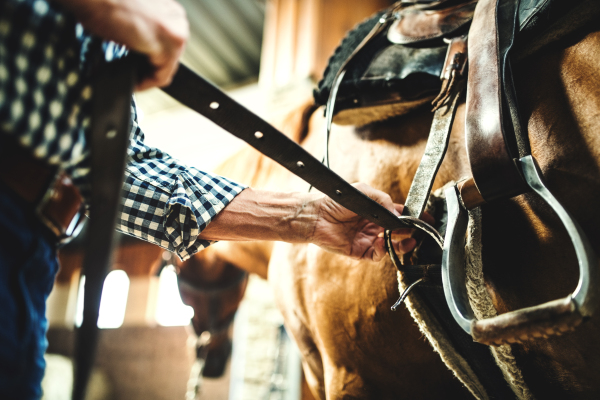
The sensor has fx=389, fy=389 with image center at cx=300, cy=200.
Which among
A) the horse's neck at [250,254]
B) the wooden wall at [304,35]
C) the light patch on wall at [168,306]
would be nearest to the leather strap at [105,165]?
the horse's neck at [250,254]

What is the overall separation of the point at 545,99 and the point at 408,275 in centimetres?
39

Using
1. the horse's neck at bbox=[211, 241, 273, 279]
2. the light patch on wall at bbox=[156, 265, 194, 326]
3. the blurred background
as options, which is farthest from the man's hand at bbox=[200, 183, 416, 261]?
the light patch on wall at bbox=[156, 265, 194, 326]

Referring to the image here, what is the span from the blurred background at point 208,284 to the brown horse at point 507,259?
3.33 ft

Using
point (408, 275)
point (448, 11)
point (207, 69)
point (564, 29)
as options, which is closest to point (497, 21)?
point (564, 29)

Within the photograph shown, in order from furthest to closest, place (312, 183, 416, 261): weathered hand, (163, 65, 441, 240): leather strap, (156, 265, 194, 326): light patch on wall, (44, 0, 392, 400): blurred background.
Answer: (156, 265, 194, 326): light patch on wall → (44, 0, 392, 400): blurred background → (312, 183, 416, 261): weathered hand → (163, 65, 441, 240): leather strap

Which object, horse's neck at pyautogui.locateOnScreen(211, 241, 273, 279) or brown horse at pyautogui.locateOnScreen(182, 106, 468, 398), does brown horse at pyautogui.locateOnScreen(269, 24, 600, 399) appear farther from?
horse's neck at pyautogui.locateOnScreen(211, 241, 273, 279)

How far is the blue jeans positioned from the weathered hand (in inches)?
19.6

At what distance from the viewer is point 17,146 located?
473 millimetres

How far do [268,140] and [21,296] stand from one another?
1.35ft

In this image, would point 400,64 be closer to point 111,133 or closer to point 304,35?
point 111,133

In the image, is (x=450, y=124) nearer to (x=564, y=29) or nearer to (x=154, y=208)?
(x=564, y=29)

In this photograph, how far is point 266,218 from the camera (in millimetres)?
818

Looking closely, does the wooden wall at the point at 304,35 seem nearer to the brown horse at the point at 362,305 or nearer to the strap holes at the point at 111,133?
the brown horse at the point at 362,305

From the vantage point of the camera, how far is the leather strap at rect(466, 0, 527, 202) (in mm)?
610
